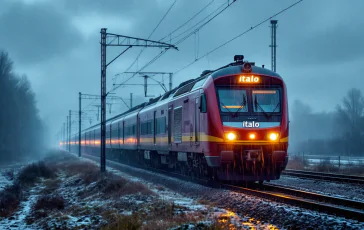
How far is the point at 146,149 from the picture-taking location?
28562 mm

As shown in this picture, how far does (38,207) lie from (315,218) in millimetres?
9813

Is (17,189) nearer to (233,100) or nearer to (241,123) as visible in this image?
(233,100)

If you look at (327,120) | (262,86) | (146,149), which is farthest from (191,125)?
(327,120)

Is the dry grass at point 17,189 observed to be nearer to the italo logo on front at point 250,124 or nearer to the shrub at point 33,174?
the shrub at point 33,174

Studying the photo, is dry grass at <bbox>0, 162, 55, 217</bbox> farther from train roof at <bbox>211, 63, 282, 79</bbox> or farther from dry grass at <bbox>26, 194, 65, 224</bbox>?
train roof at <bbox>211, 63, 282, 79</bbox>

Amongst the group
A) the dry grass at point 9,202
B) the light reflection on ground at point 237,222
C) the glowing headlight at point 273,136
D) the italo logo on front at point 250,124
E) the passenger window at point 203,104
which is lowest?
the dry grass at point 9,202

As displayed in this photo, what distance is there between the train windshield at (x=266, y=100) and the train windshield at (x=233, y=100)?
1.18ft

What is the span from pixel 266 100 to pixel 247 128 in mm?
1232

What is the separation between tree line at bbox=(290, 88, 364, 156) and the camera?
54.0 meters

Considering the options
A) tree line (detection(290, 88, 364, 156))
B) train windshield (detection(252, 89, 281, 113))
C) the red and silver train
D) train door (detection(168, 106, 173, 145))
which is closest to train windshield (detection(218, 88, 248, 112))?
the red and silver train

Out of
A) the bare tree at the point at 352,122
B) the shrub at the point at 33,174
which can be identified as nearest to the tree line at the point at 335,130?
the bare tree at the point at 352,122

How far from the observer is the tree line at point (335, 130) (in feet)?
177

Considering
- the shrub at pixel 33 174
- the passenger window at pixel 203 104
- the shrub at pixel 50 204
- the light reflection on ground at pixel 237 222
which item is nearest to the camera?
the light reflection on ground at pixel 237 222

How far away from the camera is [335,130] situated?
7481cm
